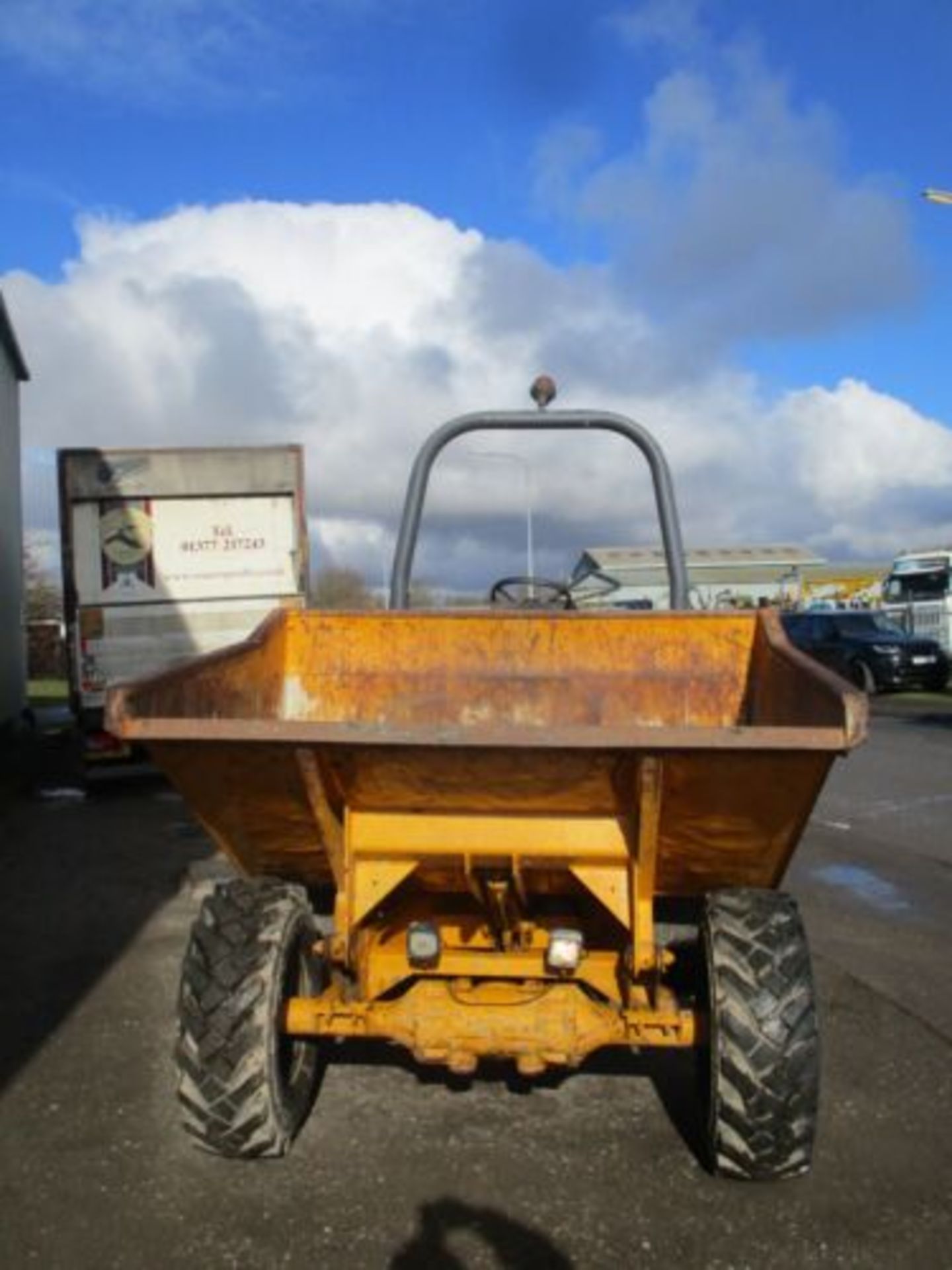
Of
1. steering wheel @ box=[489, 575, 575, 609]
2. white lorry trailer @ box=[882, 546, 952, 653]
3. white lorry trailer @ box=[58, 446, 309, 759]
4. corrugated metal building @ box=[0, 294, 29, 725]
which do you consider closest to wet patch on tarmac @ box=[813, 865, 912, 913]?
steering wheel @ box=[489, 575, 575, 609]

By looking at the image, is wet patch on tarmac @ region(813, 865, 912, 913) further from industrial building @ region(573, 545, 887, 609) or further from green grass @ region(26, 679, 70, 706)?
industrial building @ region(573, 545, 887, 609)

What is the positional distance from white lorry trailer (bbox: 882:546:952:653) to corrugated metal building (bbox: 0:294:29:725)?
53.7 feet

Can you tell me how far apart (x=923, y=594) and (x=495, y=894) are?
27.5 m

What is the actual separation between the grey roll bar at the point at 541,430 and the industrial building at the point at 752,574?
101ft

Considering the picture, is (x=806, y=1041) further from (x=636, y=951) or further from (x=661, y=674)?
(x=661, y=674)

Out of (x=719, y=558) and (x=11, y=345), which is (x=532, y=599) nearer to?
(x=11, y=345)

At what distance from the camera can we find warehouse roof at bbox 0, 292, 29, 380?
632 inches

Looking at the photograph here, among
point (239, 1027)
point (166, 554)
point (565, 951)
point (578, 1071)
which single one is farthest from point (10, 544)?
point (565, 951)

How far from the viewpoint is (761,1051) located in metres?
3.29

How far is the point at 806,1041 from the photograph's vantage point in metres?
3.33

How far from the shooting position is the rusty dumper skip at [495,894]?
300 cm

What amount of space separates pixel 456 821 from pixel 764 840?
86 centimetres

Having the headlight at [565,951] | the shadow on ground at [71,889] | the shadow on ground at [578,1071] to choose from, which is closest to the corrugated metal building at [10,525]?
the shadow on ground at [71,889]

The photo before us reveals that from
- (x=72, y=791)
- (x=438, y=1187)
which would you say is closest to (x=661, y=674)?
(x=438, y=1187)
